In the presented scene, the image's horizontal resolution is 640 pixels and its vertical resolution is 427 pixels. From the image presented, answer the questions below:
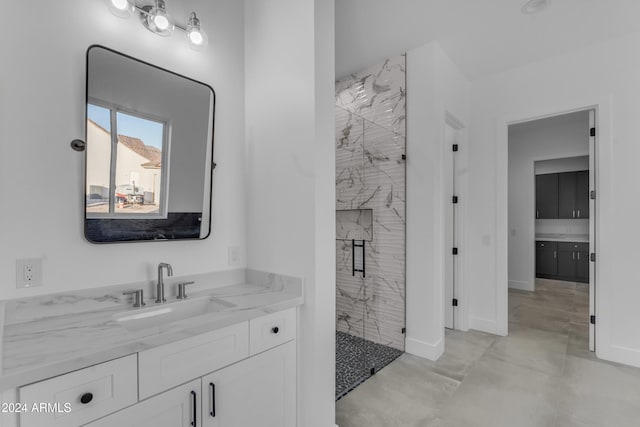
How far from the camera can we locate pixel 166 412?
3.81 feet

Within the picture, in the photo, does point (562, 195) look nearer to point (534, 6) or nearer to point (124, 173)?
point (534, 6)

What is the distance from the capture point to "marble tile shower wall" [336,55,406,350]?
9.77 ft

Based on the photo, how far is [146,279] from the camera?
161 centimetres

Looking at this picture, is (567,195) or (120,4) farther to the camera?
(567,195)

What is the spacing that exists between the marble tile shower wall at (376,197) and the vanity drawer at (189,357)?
1877 millimetres

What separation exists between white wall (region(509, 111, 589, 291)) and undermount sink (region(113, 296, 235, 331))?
557 centimetres

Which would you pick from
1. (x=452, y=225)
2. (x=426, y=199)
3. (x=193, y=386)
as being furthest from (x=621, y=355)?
(x=193, y=386)

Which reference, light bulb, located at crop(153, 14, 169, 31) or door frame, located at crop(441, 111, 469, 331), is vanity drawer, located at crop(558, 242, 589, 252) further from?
light bulb, located at crop(153, 14, 169, 31)

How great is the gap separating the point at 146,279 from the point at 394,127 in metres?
2.44

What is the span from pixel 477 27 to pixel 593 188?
1.76 metres

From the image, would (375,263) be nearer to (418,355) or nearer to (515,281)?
(418,355)

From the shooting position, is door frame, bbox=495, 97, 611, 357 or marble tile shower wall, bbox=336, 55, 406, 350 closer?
door frame, bbox=495, 97, 611, 357

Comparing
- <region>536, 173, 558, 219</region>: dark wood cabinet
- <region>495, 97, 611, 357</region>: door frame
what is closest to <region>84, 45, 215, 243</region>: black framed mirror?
<region>495, 97, 611, 357</region>: door frame

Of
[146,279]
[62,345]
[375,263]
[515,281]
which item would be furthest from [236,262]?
[515,281]
